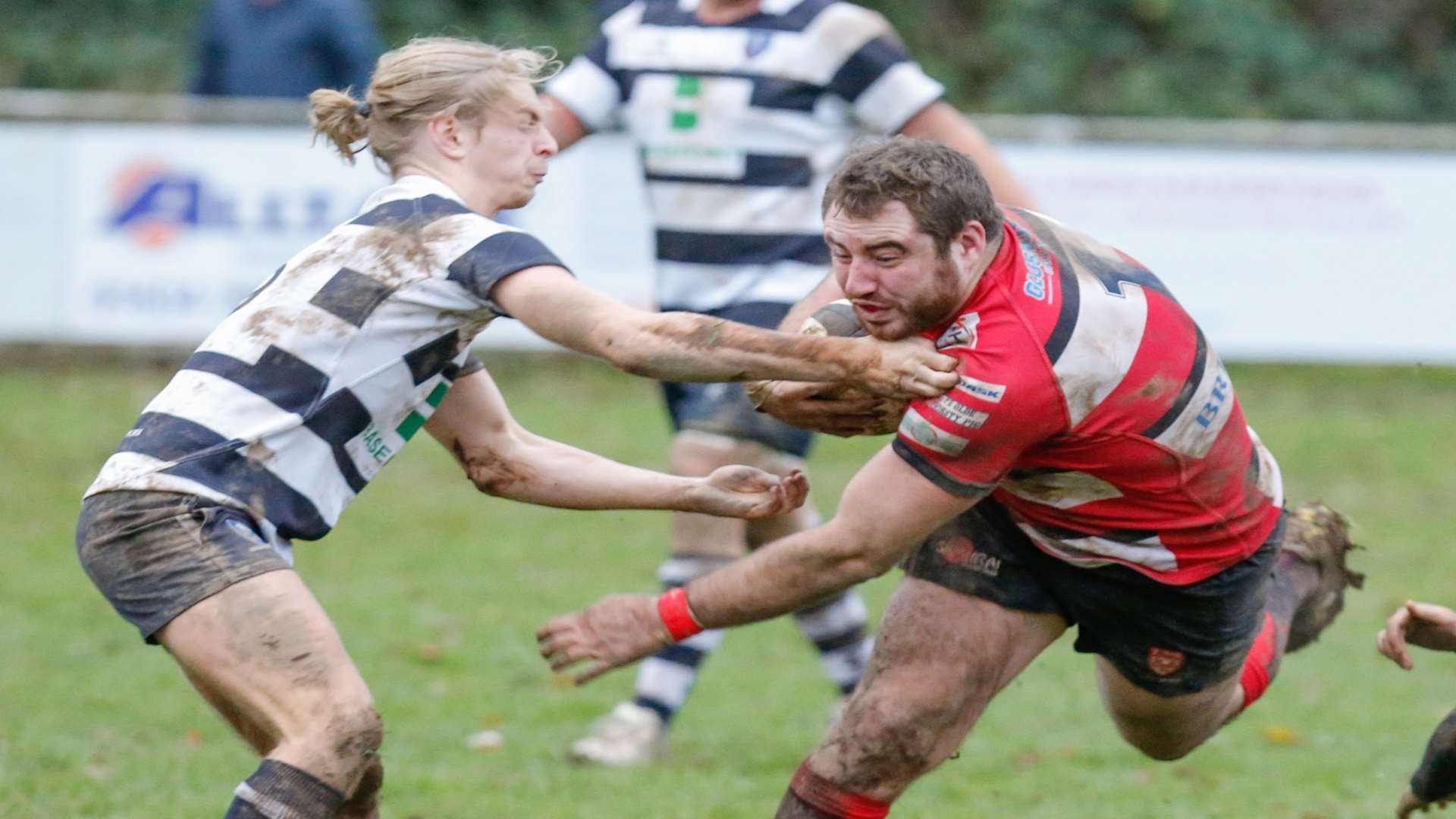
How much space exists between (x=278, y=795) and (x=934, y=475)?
1.30 meters

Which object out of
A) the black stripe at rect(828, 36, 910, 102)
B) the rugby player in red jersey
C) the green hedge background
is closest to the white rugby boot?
the rugby player in red jersey

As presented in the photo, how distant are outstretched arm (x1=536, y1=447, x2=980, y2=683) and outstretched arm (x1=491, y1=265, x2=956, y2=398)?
0.28 m

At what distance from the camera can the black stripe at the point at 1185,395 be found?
148 inches

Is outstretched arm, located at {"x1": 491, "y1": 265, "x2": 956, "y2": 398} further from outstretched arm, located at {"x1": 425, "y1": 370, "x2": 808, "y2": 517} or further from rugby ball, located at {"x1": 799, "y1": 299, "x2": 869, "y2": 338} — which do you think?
outstretched arm, located at {"x1": 425, "y1": 370, "x2": 808, "y2": 517}

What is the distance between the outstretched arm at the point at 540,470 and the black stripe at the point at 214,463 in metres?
0.59

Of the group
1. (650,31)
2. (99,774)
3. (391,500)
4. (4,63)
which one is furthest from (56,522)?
(4,63)

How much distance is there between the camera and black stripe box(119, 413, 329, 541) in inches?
137

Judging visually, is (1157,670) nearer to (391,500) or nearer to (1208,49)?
(391,500)

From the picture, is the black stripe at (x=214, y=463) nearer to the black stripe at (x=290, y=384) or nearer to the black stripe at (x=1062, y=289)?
the black stripe at (x=290, y=384)

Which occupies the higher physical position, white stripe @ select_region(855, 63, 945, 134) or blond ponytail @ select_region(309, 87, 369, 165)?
blond ponytail @ select_region(309, 87, 369, 165)

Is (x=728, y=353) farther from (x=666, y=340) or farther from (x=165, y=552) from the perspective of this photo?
(x=165, y=552)

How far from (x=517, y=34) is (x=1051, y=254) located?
11761mm

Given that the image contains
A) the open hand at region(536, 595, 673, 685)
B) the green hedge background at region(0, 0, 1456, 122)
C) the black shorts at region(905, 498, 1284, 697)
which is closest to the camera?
the open hand at region(536, 595, 673, 685)

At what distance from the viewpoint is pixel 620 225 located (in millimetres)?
10664
